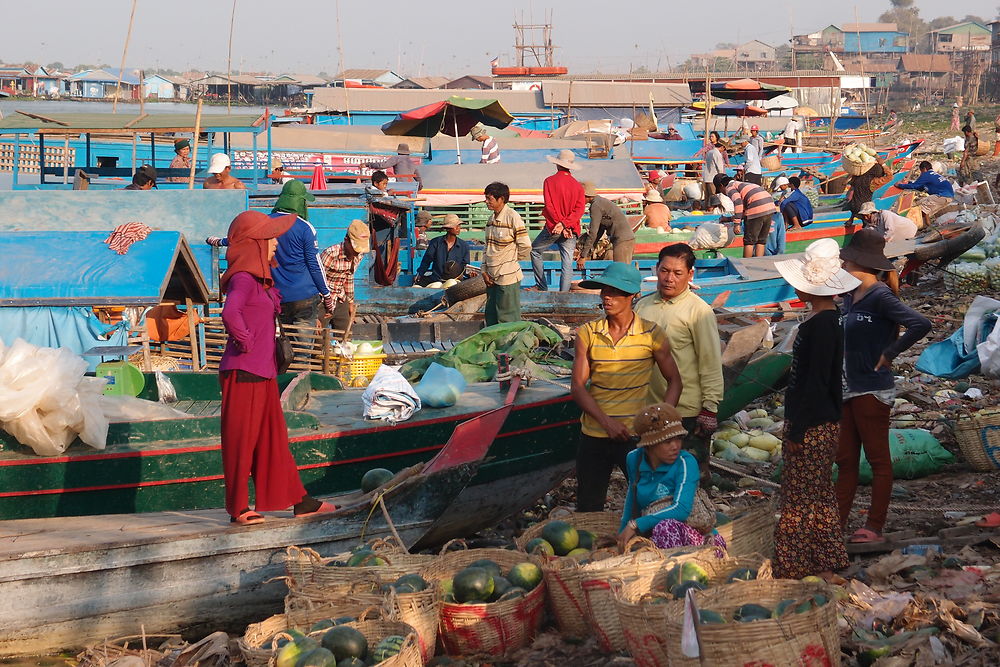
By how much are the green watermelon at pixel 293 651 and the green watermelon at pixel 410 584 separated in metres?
0.53

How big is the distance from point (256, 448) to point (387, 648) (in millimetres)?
1632

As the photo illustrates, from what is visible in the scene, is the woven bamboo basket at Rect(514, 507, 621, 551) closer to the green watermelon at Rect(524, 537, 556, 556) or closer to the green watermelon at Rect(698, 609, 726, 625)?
the green watermelon at Rect(524, 537, 556, 556)

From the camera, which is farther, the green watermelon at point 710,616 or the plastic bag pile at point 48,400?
the plastic bag pile at point 48,400

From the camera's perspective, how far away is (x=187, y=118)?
43.3 ft

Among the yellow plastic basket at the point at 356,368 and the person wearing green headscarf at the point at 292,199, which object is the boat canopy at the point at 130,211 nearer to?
the person wearing green headscarf at the point at 292,199

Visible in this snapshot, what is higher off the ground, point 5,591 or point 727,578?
point 727,578

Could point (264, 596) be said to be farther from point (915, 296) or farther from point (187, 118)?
point (915, 296)

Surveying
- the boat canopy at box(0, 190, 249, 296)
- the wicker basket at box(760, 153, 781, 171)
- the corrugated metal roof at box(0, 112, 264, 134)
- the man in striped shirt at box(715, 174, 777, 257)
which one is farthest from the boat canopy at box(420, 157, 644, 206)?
Result: the wicker basket at box(760, 153, 781, 171)

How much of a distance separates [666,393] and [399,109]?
27.8 m

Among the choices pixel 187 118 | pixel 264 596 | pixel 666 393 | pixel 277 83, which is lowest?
pixel 264 596

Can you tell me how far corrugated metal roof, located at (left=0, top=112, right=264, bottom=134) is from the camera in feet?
40.6

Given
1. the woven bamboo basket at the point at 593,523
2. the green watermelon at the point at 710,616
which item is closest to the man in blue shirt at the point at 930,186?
the woven bamboo basket at the point at 593,523

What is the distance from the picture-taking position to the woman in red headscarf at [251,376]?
16.0 ft

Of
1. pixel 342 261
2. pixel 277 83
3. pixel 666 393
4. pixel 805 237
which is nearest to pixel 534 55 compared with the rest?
pixel 277 83
